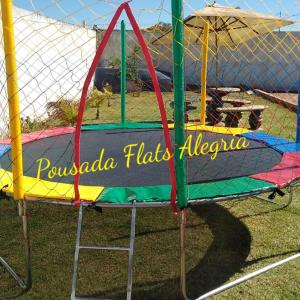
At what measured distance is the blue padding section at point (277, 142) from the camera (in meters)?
3.20

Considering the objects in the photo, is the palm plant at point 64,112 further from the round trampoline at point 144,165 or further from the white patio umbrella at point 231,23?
the round trampoline at point 144,165

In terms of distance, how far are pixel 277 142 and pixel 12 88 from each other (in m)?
2.37

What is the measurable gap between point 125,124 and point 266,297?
2.83 metres

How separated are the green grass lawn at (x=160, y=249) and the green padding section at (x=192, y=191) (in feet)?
1.45

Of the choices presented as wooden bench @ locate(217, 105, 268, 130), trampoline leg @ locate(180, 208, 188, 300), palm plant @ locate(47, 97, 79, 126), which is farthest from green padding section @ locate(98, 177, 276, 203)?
palm plant @ locate(47, 97, 79, 126)

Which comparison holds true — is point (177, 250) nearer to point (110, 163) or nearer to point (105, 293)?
→ point (105, 293)

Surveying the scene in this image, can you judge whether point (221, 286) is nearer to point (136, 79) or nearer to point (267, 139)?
point (267, 139)

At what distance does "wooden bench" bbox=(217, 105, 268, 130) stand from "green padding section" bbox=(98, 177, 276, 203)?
355cm

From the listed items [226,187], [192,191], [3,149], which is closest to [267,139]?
[226,187]

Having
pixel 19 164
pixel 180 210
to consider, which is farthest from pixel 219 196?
pixel 19 164

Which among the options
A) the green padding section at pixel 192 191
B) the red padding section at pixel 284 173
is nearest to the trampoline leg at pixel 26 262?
the green padding section at pixel 192 191

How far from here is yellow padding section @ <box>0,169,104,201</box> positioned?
6.76ft

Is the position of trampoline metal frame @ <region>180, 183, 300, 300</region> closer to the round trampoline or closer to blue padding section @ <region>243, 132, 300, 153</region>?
the round trampoline

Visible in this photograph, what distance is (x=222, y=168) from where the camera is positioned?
276 centimetres
